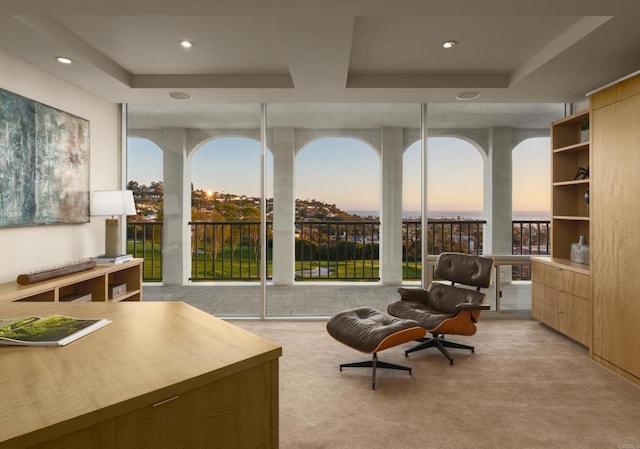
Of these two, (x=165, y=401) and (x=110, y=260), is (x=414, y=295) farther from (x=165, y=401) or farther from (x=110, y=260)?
(x=165, y=401)

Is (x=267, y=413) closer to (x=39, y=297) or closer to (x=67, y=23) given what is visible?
(x=39, y=297)

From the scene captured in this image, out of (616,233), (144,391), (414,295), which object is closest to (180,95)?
(414,295)

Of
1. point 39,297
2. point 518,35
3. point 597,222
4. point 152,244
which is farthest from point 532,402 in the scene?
point 152,244

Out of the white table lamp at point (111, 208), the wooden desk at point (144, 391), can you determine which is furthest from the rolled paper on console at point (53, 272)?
the wooden desk at point (144, 391)

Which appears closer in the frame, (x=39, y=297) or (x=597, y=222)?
(x=39, y=297)

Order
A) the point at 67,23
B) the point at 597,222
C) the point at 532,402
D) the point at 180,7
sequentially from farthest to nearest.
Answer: the point at 597,222, the point at 67,23, the point at 532,402, the point at 180,7

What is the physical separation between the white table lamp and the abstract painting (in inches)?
5.6

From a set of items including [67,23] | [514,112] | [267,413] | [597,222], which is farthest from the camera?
[514,112]

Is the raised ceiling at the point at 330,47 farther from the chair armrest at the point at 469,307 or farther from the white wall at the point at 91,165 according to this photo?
the chair armrest at the point at 469,307

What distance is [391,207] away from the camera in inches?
181

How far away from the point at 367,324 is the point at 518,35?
234 cm

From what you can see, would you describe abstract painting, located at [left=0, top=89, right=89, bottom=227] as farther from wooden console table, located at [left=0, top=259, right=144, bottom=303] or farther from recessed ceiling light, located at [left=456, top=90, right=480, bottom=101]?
recessed ceiling light, located at [left=456, top=90, right=480, bottom=101]

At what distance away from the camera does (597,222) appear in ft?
10.8

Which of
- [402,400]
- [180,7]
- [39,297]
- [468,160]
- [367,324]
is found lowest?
[402,400]
